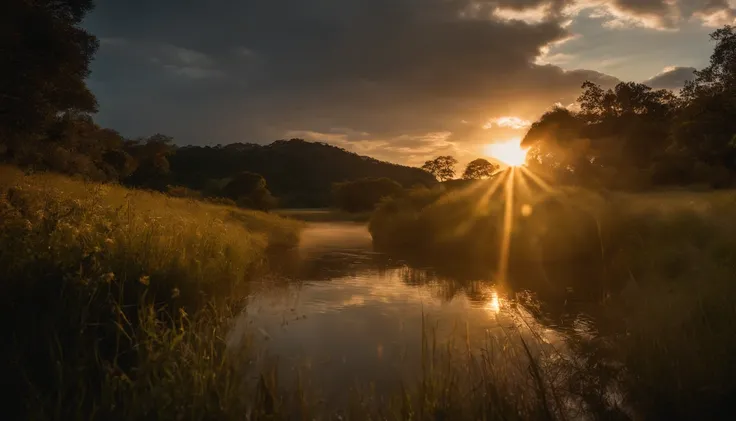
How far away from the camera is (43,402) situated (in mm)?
4922

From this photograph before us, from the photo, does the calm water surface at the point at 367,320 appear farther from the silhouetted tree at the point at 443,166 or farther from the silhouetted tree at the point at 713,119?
the silhouetted tree at the point at 443,166

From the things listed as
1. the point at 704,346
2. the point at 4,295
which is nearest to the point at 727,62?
the point at 704,346

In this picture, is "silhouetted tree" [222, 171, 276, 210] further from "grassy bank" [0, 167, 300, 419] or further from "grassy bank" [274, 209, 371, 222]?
"grassy bank" [0, 167, 300, 419]

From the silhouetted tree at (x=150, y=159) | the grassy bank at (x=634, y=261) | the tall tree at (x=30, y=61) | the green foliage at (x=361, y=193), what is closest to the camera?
the grassy bank at (x=634, y=261)

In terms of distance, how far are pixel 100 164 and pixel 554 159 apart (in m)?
51.3

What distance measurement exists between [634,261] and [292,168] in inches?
4930

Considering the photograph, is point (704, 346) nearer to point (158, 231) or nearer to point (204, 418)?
point (204, 418)

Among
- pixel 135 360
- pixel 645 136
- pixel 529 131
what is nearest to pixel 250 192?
pixel 529 131

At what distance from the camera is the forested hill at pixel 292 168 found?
11800 centimetres

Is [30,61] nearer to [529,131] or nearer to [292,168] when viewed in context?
[529,131]

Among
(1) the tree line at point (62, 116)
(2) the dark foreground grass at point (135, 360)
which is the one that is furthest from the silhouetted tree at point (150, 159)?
(2) the dark foreground grass at point (135, 360)

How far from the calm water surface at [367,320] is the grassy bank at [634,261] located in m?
1.82

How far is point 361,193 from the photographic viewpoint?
90.5 m

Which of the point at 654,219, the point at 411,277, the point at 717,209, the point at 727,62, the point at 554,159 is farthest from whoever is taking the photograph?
the point at 554,159
